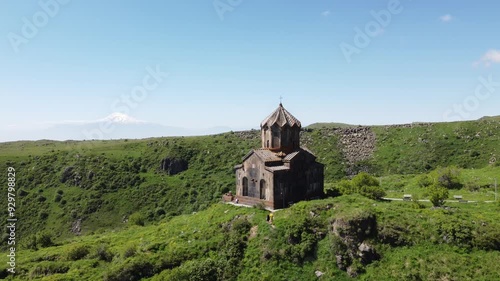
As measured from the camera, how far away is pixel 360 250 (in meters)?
28.1

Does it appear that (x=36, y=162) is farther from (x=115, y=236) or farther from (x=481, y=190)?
(x=481, y=190)

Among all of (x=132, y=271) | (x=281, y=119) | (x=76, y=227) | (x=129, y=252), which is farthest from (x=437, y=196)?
(x=76, y=227)

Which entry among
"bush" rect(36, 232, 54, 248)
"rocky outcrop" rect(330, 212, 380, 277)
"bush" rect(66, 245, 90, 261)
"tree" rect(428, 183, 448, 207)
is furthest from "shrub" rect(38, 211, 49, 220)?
"tree" rect(428, 183, 448, 207)

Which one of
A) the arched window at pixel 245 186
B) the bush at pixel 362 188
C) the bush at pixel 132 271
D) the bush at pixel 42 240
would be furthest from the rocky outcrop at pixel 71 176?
the bush at pixel 362 188

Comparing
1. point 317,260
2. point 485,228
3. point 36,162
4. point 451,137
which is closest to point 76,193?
point 36,162

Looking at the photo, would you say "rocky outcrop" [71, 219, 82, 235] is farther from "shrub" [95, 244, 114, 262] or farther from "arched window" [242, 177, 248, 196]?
"arched window" [242, 177, 248, 196]

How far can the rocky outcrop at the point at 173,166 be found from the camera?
246ft

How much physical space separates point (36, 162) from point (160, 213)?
3760 cm

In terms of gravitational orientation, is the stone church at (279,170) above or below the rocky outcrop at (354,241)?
above

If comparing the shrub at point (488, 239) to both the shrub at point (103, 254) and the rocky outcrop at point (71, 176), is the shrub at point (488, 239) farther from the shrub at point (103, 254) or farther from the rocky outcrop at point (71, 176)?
the rocky outcrop at point (71, 176)

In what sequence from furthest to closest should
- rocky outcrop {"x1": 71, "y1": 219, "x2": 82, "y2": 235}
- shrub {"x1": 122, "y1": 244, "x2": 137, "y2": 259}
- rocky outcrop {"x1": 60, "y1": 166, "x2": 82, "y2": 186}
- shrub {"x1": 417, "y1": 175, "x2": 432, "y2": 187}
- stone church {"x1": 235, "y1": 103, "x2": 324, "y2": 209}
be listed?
rocky outcrop {"x1": 60, "y1": 166, "x2": 82, "y2": 186} → rocky outcrop {"x1": 71, "y1": 219, "x2": 82, "y2": 235} → shrub {"x1": 417, "y1": 175, "x2": 432, "y2": 187} → stone church {"x1": 235, "y1": 103, "x2": 324, "y2": 209} → shrub {"x1": 122, "y1": 244, "x2": 137, "y2": 259}

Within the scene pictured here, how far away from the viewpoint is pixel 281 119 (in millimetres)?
38656

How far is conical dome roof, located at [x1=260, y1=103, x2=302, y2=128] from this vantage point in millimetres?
38500

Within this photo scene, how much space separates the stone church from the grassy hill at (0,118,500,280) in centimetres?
264
